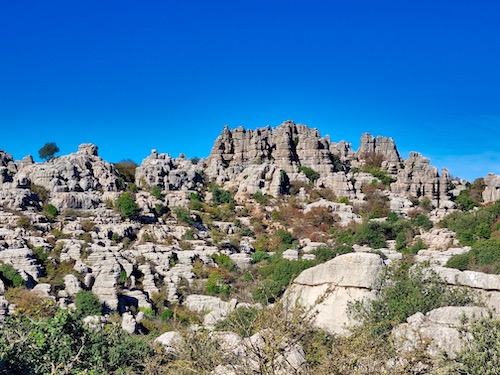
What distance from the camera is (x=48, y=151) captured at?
188ft

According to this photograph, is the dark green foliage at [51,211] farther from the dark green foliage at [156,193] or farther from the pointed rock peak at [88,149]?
the pointed rock peak at [88,149]

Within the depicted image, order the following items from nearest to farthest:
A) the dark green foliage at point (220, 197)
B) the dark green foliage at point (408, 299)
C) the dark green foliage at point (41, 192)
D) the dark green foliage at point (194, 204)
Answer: the dark green foliage at point (408, 299) < the dark green foliage at point (41, 192) < the dark green foliage at point (194, 204) < the dark green foliage at point (220, 197)

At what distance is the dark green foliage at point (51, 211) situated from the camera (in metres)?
37.7

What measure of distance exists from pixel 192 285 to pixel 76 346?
54.7 ft

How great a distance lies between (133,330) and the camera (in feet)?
76.1

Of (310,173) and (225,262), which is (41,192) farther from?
(310,173)

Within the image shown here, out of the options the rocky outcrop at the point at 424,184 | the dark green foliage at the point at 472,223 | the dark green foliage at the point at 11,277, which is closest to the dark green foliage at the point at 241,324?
the dark green foliage at the point at 11,277

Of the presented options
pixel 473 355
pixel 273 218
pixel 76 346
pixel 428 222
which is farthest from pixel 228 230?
pixel 473 355

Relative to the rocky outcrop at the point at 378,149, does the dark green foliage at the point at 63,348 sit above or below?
below

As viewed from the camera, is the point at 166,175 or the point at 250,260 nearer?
the point at 250,260

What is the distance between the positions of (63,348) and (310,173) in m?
42.9

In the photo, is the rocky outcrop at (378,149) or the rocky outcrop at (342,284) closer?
the rocky outcrop at (342,284)

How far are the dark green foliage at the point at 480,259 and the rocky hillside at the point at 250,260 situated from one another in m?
0.10

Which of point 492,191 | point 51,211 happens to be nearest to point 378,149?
point 492,191
